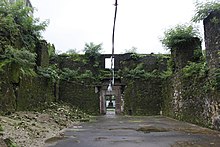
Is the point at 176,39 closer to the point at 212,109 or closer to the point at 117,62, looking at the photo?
the point at 212,109

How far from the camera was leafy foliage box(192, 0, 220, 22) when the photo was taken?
7.80 meters

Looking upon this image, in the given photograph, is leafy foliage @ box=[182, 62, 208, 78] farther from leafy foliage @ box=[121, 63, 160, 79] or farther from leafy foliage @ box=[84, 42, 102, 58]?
leafy foliage @ box=[84, 42, 102, 58]

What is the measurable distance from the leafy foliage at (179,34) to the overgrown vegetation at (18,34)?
6335 millimetres

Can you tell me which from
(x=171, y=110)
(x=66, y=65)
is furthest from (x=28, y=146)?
(x=66, y=65)

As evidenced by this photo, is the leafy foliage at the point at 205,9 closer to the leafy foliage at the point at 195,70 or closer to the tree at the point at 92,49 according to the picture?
the leafy foliage at the point at 195,70

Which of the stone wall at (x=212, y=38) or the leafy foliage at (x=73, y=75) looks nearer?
the stone wall at (x=212, y=38)

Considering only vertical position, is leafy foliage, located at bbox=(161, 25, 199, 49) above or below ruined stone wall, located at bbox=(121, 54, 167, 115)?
above

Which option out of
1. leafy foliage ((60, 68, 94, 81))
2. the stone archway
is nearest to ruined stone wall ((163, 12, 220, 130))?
the stone archway

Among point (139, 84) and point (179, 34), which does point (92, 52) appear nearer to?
point (139, 84)

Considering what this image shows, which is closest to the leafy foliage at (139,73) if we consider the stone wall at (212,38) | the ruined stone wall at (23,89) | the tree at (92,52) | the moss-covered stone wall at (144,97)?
the moss-covered stone wall at (144,97)

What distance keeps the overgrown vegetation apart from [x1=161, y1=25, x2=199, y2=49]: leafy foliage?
20.8 feet

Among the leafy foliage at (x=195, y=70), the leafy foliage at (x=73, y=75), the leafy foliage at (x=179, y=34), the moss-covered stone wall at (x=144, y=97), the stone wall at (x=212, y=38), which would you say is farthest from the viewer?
the leafy foliage at (x=73, y=75)

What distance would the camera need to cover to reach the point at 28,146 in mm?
4547

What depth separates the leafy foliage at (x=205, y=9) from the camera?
7.80 m
